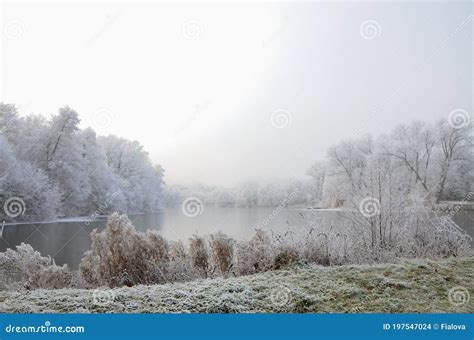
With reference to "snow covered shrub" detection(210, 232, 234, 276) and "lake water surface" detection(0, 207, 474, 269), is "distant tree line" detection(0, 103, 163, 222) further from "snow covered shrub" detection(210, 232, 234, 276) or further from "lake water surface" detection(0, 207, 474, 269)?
"snow covered shrub" detection(210, 232, 234, 276)

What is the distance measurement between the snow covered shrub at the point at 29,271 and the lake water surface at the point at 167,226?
10 centimetres

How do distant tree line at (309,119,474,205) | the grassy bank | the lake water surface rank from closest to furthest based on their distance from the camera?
the grassy bank, the lake water surface, distant tree line at (309,119,474,205)

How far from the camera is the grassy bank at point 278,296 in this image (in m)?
4.13

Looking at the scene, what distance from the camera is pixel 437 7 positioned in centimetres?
521

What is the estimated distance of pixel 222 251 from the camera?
17.7ft

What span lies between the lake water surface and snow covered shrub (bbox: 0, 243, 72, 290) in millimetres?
101

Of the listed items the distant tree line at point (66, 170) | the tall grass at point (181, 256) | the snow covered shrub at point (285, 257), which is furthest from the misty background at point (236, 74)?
the snow covered shrub at point (285, 257)

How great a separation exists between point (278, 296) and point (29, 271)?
2707 millimetres

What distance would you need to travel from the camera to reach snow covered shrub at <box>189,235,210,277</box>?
5.33 meters

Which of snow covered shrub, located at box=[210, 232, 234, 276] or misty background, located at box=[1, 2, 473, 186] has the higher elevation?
misty background, located at box=[1, 2, 473, 186]

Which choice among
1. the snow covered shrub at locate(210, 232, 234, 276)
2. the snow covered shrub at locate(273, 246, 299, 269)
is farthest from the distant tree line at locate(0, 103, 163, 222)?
the snow covered shrub at locate(273, 246, 299, 269)

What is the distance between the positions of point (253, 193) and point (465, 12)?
10.0 ft

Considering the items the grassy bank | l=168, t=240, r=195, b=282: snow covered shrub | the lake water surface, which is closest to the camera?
the grassy bank

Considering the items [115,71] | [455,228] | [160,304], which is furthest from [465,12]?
[160,304]
